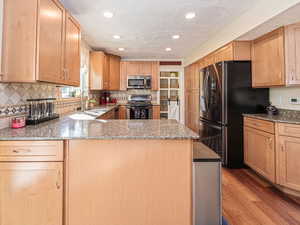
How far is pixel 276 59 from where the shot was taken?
100 inches

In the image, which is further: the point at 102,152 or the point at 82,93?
the point at 82,93

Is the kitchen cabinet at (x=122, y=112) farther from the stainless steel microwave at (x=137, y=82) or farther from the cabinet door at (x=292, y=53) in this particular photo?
the cabinet door at (x=292, y=53)

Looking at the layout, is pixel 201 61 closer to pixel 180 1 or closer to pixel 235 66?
pixel 235 66

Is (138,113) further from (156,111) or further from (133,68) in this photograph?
(133,68)

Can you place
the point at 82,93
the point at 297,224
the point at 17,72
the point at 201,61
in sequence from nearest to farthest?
1. the point at 17,72
2. the point at 297,224
3. the point at 82,93
4. the point at 201,61

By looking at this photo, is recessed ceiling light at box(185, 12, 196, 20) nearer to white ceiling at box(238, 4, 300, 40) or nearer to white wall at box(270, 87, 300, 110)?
white ceiling at box(238, 4, 300, 40)

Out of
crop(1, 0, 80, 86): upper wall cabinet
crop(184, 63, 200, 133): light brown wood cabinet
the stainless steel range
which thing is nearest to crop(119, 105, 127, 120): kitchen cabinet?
the stainless steel range

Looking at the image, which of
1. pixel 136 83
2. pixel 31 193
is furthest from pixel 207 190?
pixel 136 83

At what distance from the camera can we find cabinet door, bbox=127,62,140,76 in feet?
18.6

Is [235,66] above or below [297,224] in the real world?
above

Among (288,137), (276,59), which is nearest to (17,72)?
(288,137)

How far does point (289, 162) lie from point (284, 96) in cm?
117

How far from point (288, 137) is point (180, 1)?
2.17 meters

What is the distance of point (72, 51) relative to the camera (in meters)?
2.25
